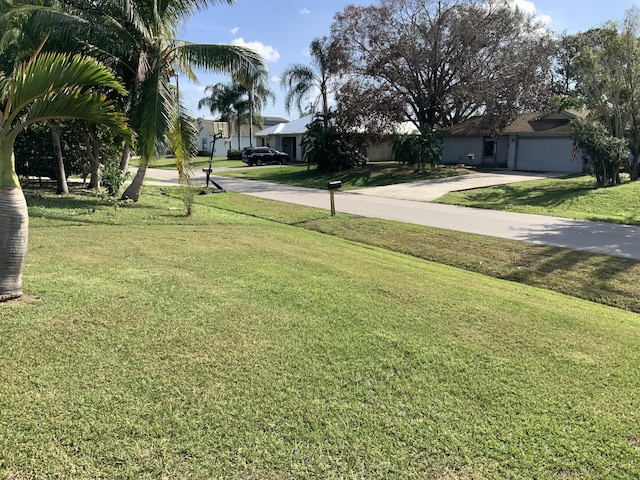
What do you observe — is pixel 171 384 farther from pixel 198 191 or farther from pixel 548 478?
pixel 198 191

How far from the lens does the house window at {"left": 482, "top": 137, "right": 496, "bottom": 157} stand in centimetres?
3281

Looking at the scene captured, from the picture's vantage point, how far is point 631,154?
2119cm

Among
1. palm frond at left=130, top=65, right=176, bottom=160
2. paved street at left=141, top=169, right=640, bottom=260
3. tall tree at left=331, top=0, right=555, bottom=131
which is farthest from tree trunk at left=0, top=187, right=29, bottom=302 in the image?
tall tree at left=331, top=0, right=555, bottom=131

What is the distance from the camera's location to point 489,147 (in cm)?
3316

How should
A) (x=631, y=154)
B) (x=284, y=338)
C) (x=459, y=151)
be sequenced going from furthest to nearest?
(x=459, y=151)
(x=631, y=154)
(x=284, y=338)

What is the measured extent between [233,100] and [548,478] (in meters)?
53.5

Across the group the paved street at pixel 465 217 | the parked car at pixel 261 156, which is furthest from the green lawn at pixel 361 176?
the parked car at pixel 261 156

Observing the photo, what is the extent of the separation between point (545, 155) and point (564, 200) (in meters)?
14.2

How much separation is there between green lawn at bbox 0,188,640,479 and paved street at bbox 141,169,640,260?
4.39m

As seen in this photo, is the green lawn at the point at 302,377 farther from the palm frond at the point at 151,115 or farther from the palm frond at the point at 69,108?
the palm frond at the point at 151,115

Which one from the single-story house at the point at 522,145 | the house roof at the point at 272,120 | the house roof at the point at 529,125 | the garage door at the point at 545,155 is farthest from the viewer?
the house roof at the point at 272,120

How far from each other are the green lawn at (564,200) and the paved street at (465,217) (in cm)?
98

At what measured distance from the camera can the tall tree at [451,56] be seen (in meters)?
28.5

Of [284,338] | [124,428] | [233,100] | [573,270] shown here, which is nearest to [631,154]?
[573,270]
